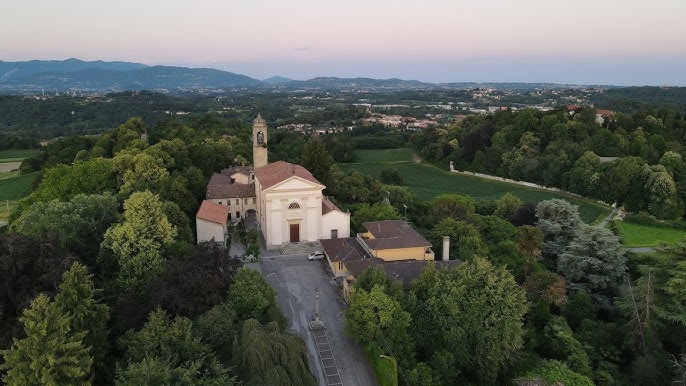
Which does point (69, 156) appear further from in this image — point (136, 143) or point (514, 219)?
point (514, 219)

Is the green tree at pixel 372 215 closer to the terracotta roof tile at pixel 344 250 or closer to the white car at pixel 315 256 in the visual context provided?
the terracotta roof tile at pixel 344 250

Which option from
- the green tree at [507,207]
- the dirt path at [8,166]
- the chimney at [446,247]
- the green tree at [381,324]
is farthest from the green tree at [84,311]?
the dirt path at [8,166]

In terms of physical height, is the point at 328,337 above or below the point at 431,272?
below

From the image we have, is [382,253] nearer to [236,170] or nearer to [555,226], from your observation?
[555,226]

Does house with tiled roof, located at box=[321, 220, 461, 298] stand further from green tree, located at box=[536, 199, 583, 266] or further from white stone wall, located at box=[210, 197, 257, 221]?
white stone wall, located at box=[210, 197, 257, 221]

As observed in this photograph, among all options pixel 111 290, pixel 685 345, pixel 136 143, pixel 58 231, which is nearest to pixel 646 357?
pixel 685 345

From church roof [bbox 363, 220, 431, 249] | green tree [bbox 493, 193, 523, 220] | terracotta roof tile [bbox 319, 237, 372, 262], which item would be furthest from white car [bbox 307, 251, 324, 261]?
green tree [bbox 493, 193, 523, 220]

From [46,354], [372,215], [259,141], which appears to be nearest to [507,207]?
[372,215]
